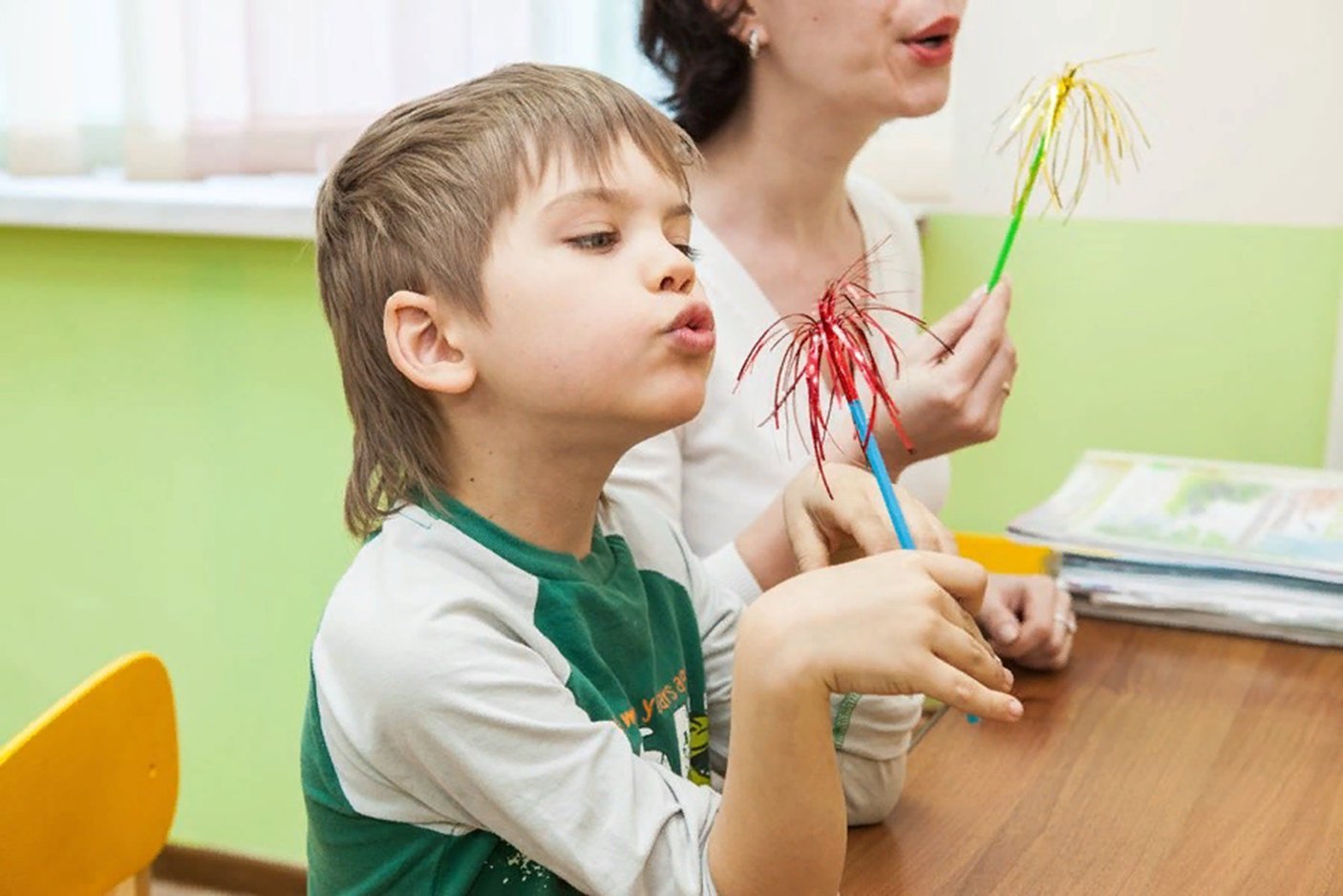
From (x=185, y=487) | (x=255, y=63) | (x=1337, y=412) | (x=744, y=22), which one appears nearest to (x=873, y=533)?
(x=744, y=22)

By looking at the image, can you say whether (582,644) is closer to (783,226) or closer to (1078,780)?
(1078,780)

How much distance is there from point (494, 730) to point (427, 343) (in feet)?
0.73

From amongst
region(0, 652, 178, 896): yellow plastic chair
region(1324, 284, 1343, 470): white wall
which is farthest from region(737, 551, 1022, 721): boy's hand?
region(1324, 284, 1343, 470): white wall

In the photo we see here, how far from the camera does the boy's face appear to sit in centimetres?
87

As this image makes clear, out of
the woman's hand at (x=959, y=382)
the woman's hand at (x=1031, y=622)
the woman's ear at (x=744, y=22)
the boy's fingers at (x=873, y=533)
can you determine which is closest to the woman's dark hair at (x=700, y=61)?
the woman's ear at (x=744, y=22)

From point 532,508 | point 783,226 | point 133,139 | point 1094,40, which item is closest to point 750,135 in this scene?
point 783,226

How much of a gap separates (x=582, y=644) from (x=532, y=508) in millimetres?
81

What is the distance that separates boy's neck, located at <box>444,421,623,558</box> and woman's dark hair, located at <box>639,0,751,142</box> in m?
0.71

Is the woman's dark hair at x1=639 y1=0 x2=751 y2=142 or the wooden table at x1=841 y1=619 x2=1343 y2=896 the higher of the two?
the woman's dark hair at x1=639 y1=0 x2=751 y2=142

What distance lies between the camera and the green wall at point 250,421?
76.2 inches

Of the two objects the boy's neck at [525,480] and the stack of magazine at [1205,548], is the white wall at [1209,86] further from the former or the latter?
the boy's neck at [525,480]

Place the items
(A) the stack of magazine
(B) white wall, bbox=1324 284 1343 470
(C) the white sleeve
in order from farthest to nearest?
(B) white wall, bbox=1324 284 1343 470, (A) the stack of magazine, (C) the white sleeve

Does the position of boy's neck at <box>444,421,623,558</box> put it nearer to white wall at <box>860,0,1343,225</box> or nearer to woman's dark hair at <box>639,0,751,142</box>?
woman's dark hair at <box>639,0,751,142</box>

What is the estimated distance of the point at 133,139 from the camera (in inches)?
85.5
